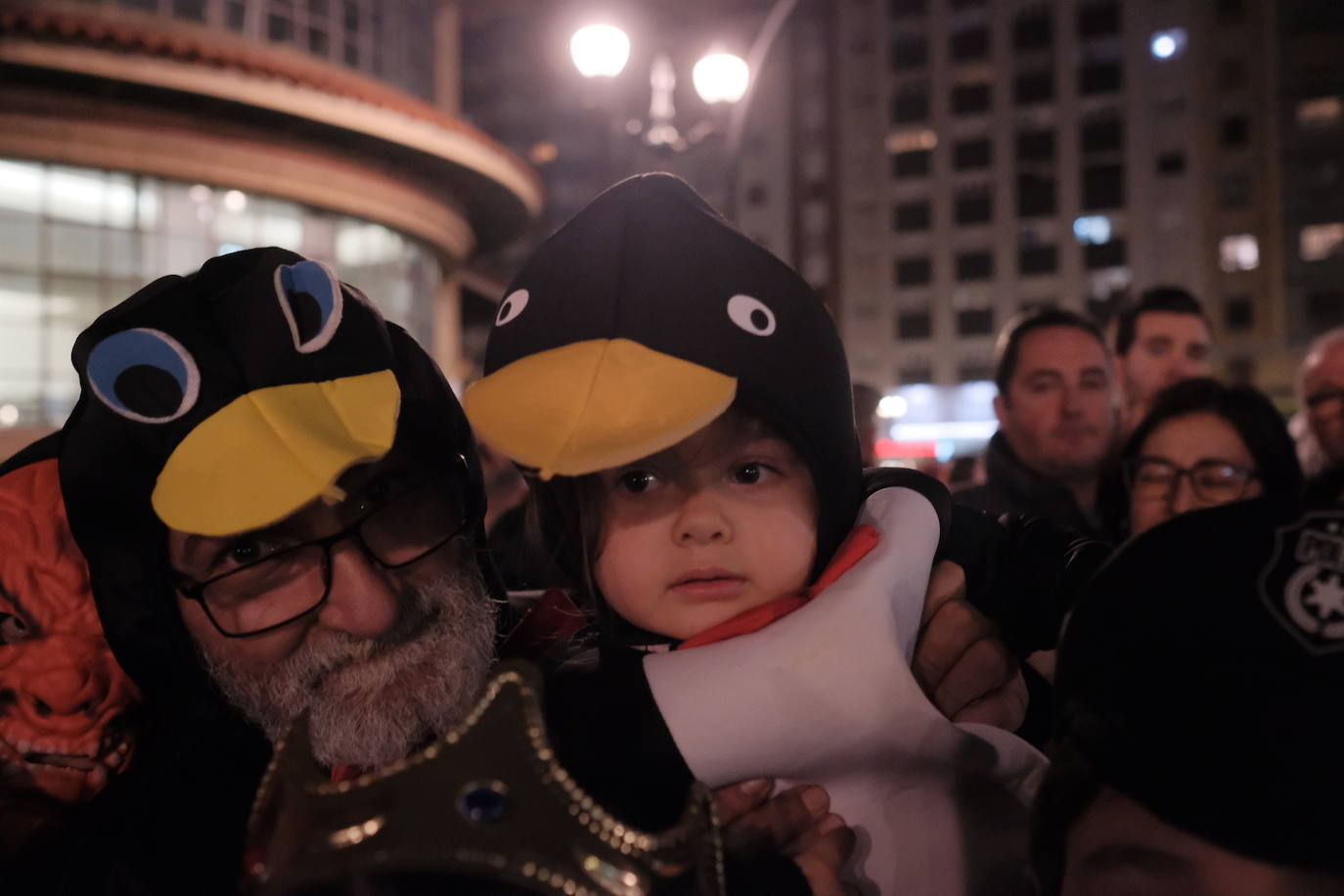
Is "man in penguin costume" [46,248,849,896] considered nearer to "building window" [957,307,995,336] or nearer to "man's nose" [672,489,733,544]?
"man's nose" [672,489,733,544]

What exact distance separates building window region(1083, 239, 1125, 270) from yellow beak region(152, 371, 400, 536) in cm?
4434

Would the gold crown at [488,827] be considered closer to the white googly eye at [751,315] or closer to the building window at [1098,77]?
the white googly eye at [751,315]

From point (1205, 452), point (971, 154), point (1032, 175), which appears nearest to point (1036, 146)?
point (1032, 175)

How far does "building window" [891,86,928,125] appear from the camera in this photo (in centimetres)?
4344

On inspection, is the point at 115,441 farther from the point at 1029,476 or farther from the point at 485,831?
the point at 1029,476

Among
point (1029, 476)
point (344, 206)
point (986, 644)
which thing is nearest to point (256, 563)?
point (986, 644)

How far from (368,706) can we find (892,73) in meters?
47.3

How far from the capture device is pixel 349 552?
56.7 inches

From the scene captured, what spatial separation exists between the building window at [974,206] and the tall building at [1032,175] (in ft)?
0.21

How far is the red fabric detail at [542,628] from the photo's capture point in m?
1.57

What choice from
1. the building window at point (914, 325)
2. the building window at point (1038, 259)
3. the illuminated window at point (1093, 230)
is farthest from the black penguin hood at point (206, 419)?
the illuminated window at point (1093, 230)

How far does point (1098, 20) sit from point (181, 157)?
4081cm

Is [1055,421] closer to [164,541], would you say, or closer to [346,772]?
[346,772]

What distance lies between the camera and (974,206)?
141 ft
